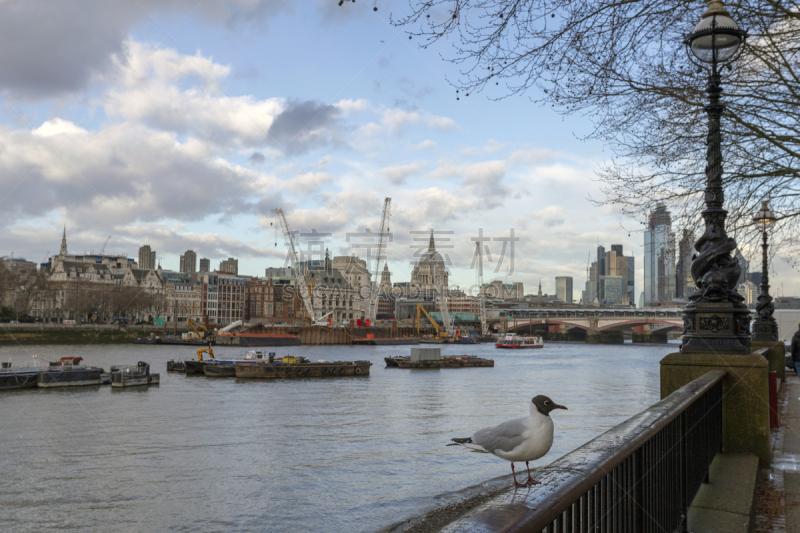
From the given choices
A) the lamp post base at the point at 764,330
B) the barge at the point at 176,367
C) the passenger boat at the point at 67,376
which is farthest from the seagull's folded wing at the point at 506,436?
the barge at the point at 176,367

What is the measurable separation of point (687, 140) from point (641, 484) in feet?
38.1

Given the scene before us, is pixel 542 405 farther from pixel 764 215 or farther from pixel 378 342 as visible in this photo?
pixel 378 342

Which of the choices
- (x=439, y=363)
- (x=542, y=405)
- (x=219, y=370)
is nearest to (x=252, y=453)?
(x=542, y=405)

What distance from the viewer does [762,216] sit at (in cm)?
1493

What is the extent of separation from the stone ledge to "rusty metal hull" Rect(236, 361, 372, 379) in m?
52.2

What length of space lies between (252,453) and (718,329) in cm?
1965

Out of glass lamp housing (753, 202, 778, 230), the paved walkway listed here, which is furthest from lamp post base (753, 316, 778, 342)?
glass lamp housing (753, 202, 778, 230)

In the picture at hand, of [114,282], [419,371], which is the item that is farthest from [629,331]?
[114,282]

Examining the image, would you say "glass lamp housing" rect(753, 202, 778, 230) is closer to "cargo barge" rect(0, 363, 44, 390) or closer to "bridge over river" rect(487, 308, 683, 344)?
"cargo barge" rect(0, 363, 44, 390)

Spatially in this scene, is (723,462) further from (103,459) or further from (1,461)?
(1,461)

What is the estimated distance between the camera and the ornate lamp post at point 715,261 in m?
8.11

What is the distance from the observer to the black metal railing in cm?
242

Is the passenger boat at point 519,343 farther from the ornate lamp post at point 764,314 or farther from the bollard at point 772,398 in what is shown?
the bollard at point 772,398

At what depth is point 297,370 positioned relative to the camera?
58562 millimetres
